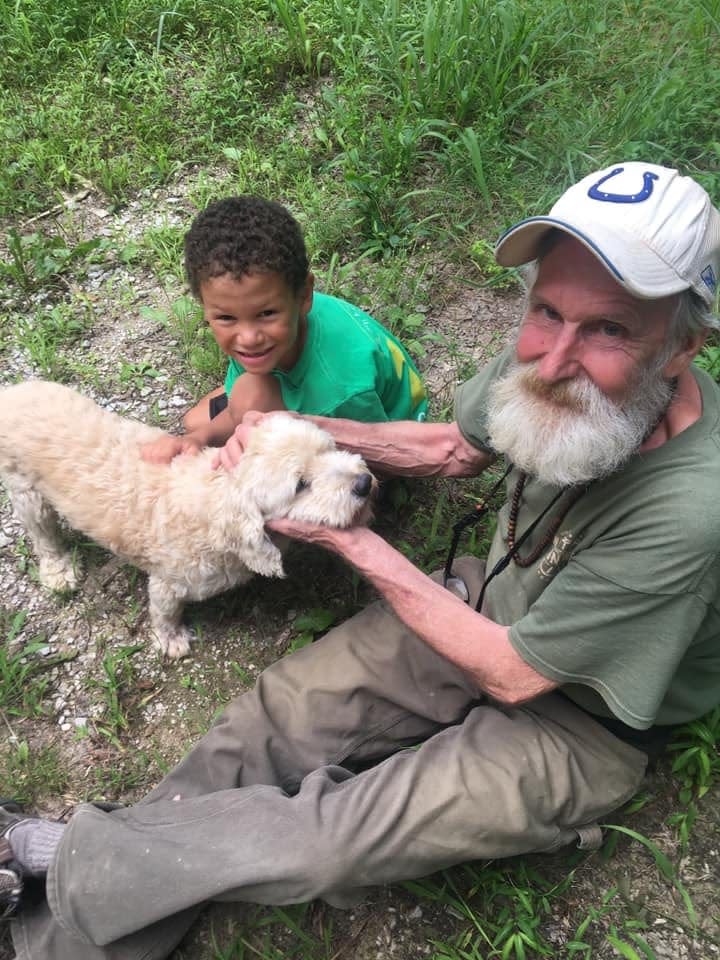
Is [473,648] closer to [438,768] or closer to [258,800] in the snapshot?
[438,768]

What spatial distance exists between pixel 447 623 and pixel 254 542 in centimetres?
87

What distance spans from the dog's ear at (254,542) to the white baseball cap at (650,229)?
1471 mm

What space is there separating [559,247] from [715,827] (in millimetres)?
2132

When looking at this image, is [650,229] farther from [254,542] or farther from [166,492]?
[166,492]

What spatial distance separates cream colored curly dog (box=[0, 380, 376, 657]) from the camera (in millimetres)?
2676

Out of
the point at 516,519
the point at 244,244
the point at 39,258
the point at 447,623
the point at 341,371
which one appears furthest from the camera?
the point at 39,258

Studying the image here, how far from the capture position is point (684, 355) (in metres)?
1.93

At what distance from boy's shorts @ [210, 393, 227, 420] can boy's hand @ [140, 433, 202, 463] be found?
1.04ft

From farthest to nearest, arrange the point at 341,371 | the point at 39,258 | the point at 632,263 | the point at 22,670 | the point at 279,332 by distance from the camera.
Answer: the point at 39,258
the point at 22,670
the point at 341,371
the point at 279,332
the point at 632,263

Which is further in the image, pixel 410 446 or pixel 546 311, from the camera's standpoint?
pixel 410 446

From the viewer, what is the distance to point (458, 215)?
4395 mm

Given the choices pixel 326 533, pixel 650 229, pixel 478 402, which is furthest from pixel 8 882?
pixel 650 229

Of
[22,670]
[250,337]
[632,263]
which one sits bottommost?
[22,670]

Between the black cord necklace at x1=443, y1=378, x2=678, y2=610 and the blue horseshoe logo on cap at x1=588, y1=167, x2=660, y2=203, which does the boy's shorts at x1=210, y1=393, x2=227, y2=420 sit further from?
the blue horseshoe logo on cap at x1=588, y1=167, x2=660, y2=203
